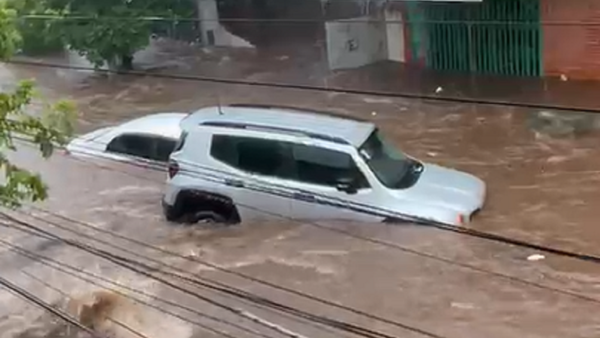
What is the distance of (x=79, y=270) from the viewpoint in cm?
1018

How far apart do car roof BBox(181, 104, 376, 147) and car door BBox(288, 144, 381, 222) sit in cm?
19

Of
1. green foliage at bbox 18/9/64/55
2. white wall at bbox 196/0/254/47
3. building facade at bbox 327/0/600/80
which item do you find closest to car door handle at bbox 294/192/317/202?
building facade at bbox 327/0/600/80

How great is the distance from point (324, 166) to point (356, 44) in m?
9.87

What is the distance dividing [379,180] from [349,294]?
1.23 meters

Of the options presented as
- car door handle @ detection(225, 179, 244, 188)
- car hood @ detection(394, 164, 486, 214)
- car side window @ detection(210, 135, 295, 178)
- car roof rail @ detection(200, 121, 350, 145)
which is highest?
car roof rail @ detection(200, 121, 350, 145)

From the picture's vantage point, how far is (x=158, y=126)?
11812mm

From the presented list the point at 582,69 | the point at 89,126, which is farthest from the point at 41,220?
the point at 582,69

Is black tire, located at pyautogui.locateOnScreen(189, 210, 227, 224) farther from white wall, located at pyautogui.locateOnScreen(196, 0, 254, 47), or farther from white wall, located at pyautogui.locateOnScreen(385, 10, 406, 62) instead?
white wall, located at pyautogui.locateOnScreen(196, 0, 254, 47)

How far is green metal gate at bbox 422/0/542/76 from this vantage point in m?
16.2

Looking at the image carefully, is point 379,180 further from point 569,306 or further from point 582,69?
point 582,69

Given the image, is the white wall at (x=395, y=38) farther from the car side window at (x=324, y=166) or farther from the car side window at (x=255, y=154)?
the car side window at (x=324, y=166)

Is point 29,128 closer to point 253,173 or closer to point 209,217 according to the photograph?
point 253,173

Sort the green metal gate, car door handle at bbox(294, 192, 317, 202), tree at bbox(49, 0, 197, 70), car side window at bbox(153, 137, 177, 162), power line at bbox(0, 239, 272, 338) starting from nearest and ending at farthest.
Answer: power line at bbox(0, 239, 272, 338) < car door handle at bbox(294, 192, 317, 202) < car side window at bbox(153, 137, 177, 162) < the green metal gate < tree at bbox(49, 0, 197, 70)

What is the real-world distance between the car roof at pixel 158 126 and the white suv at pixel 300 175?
117 centimetres
